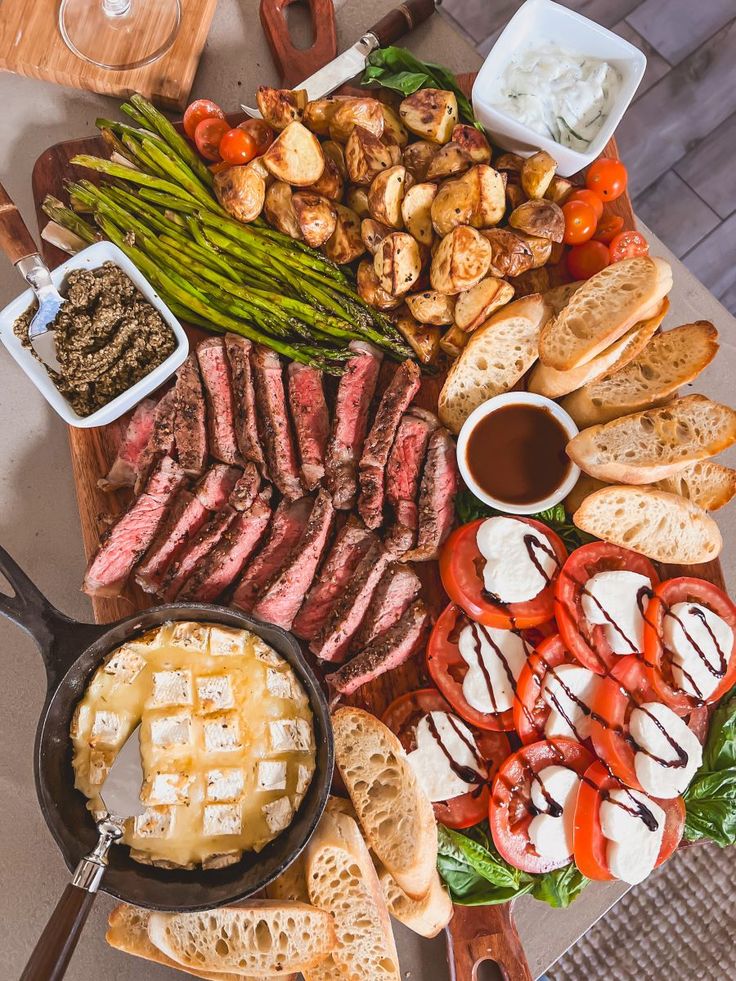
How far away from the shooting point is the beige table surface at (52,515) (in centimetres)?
342

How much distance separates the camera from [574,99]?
10.7 ft

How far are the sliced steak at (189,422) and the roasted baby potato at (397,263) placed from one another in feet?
3.01

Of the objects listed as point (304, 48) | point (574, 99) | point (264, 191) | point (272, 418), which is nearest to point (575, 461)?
point (272, 418)

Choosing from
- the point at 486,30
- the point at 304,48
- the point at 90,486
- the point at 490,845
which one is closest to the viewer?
the point at 490,845

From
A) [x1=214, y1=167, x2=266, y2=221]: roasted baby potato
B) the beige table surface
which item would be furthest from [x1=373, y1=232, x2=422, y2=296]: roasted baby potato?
the beige table surface

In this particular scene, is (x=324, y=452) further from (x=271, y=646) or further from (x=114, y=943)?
(x=114, y=943)

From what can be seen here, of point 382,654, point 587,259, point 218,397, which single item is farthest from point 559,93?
point 382,654

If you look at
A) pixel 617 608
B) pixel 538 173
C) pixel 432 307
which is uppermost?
pixel 538 173

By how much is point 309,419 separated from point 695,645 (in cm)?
185

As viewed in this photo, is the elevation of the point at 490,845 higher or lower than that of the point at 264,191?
lower

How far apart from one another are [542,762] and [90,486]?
2260 mm

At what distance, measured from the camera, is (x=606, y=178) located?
11.4 ft

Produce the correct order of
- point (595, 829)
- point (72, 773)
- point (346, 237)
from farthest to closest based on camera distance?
point (346, 237)
point (595, 829)
point (72, 773)

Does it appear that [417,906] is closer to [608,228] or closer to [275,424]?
[275,424]
